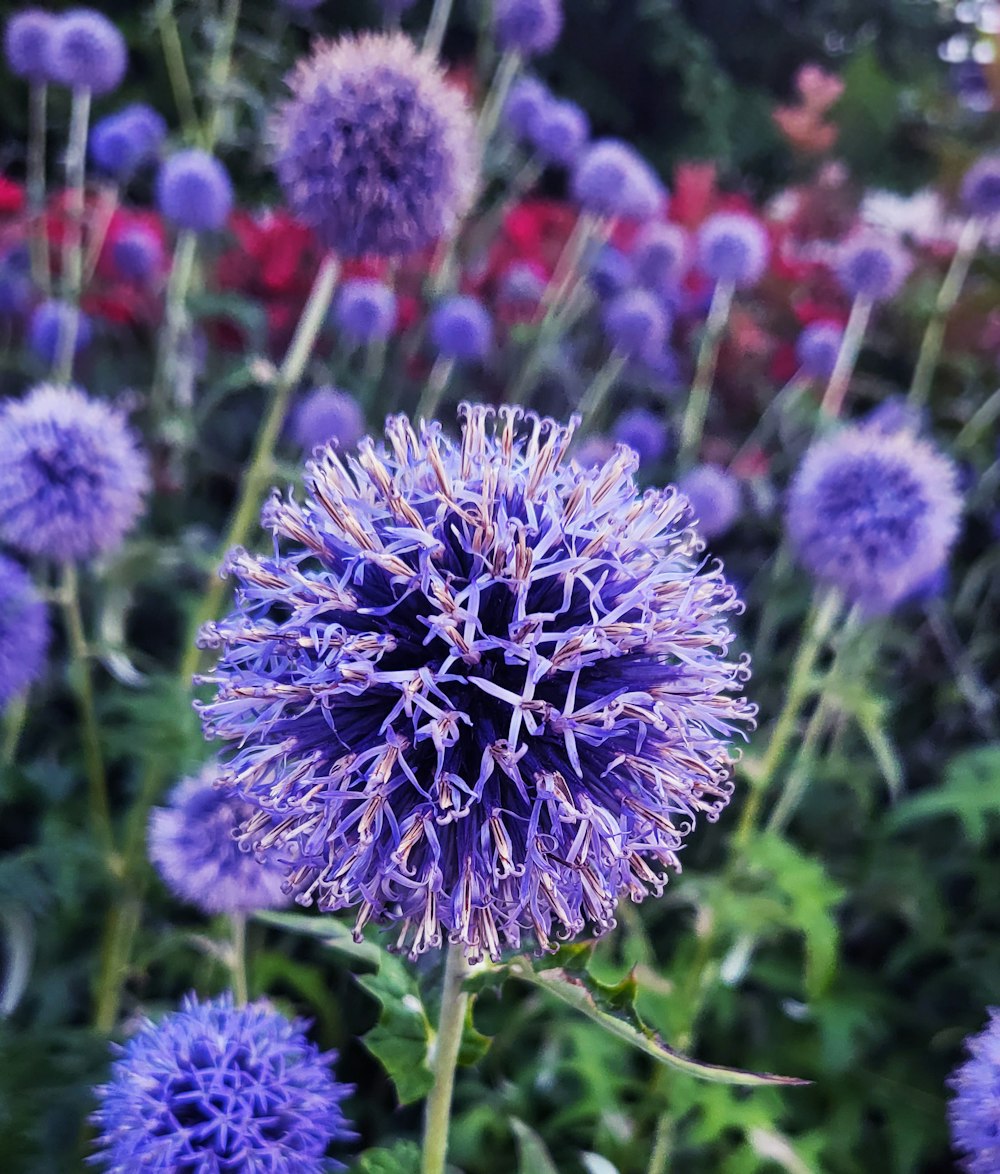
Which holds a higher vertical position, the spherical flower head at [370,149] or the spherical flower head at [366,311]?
the spherical flower head at [366,311]

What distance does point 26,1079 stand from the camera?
1.16 metres

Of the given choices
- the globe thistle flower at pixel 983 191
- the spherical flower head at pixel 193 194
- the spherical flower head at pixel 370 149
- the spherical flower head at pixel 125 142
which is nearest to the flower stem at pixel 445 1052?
the spherical flower head at pixel 370 149

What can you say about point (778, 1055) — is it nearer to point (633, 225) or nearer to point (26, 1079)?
point (26, 1079)

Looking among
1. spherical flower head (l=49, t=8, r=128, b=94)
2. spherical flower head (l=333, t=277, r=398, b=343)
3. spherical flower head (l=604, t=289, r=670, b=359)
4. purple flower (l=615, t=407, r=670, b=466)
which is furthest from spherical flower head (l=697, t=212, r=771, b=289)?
spherical flower head (l=49, t=8, r=128, b=94)

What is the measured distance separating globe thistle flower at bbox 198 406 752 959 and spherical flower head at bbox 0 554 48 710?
31.4 inches

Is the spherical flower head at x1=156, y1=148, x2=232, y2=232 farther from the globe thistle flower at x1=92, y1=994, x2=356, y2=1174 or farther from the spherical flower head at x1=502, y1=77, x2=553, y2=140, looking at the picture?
the globe thistle flower at x1=92, y1=994, x2=356, y2=1174

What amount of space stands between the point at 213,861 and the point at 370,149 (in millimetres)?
1003

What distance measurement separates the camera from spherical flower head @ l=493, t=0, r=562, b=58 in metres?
2.14

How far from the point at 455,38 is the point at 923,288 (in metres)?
4.06

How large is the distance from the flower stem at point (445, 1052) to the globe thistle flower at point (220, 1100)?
0.07 m

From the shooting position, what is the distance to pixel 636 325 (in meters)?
2.24

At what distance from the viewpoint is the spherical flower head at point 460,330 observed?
2160 mm

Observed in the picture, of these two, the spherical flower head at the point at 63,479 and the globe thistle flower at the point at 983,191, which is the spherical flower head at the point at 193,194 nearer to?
the spherical flower head at the point at 63,479

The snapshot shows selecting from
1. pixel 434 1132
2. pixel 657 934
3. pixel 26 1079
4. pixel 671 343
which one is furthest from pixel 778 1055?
pixel 671 343
